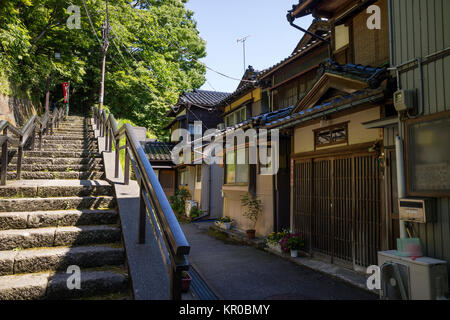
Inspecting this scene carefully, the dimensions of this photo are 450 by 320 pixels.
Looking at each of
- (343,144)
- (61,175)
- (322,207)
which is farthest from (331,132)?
(61,175)

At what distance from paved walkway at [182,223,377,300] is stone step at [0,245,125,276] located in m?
3.27

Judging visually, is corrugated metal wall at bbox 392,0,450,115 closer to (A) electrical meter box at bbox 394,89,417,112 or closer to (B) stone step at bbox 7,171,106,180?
(A) electrical meter box at bbox 394,89,417,112

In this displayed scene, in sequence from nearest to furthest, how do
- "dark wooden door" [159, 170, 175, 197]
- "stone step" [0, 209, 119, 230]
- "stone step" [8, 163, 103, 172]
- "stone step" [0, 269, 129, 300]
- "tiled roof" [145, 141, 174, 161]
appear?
"stone step" [0, 269, 129, 300]
"stone step" [0, 209, 119, 230]
"stone step" [8, 163, 103, 172]
"tiled roof" [145, 141, 174, 161]
"dark wooden door" [159, 170, 175, 197]

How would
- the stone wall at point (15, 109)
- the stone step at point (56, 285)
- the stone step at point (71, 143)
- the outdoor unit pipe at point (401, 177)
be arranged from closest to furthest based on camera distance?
the stone step at point (56, 285)
the outdoor unit pipe at point (401, 177)
the stone step at point (71, 143)
the stone wall at point (15, 109)

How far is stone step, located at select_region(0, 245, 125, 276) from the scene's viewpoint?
2961mm

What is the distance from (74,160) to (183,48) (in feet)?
76.6

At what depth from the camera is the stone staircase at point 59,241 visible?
280 centimetres

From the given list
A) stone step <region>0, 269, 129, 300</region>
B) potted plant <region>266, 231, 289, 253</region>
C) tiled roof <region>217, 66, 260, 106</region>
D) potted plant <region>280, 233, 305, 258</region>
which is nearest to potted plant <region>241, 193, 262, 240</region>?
potted plant <region>266, 231, 289, 253</region>

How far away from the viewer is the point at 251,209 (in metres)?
11.2

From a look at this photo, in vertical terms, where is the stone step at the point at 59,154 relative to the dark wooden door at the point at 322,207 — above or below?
above

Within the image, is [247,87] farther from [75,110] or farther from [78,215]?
[75,110]

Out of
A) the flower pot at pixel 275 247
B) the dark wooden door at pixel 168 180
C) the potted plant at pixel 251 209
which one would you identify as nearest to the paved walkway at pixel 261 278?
the flower pot at pixel 275 247

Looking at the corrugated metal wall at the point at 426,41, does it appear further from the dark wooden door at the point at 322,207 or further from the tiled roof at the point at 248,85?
the tiled roof at the point at 248,85

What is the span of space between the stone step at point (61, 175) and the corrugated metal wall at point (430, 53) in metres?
6.04
